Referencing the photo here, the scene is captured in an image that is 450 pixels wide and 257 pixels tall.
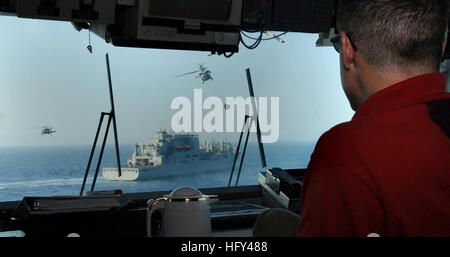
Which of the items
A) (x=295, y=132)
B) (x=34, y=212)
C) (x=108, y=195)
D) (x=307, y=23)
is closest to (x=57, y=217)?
(x=34, y=212)

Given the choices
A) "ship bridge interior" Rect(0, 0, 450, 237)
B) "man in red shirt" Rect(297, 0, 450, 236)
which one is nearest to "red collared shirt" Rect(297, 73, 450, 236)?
"man in red shirt" Rect(297, 0, 450, 236)

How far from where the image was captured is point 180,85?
2119 cm

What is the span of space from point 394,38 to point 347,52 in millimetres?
88

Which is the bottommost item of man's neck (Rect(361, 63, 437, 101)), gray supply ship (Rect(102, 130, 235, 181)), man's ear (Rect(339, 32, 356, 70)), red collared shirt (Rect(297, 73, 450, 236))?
gray supply ship (Rect(102, 130, 235, 181))

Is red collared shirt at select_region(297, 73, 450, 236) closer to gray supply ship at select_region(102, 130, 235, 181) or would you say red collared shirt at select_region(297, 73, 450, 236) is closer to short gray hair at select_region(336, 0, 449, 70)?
short gray hair at select_region(336, 0, 449, 70)

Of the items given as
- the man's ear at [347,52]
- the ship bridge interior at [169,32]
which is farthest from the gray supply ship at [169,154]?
the man's ear at [347,52]

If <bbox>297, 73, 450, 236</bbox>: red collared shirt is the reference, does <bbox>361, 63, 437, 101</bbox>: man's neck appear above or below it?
above

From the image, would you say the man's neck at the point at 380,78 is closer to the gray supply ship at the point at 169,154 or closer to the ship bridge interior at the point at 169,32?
the ship bridge interior at the point at 169,32

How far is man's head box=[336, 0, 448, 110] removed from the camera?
64 cm

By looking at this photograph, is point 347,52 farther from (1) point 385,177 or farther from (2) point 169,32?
(2) point 169,32

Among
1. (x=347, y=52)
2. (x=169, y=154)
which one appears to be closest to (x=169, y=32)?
(x=347, y=52)

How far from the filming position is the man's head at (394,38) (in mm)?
636

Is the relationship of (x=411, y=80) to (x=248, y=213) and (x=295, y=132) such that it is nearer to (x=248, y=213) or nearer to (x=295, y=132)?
(x=248, y=213)
